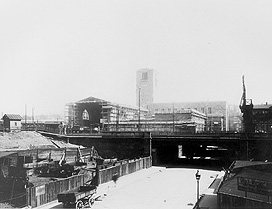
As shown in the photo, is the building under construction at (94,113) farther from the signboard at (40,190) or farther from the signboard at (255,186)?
the signboard at (255,186)

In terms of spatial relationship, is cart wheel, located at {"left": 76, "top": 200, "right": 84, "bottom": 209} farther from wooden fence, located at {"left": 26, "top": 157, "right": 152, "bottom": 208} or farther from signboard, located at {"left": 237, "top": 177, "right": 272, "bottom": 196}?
signboard, located at {"left": 237, "top": 177, "right": 272, "bottom": 196}

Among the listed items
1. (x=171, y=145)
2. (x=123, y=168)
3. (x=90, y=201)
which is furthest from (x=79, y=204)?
(x=171, y=145)

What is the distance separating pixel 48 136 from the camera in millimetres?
61406

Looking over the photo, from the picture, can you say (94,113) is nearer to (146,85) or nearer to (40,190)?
(40,190)

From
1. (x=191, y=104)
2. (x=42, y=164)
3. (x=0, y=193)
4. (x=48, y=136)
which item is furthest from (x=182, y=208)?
(x=191, y=104)

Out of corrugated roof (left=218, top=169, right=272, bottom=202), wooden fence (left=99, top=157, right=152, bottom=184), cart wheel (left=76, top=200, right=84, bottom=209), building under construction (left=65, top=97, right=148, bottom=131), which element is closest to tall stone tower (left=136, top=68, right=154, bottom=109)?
building under construction (left=65, top=97, right=148, bottom=131)

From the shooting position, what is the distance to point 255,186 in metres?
18.0

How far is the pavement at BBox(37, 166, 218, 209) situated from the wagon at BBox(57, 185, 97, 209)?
2.32 ft

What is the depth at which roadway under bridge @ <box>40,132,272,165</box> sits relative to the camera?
44594mm

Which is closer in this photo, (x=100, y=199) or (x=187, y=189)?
(x=100, y=199)

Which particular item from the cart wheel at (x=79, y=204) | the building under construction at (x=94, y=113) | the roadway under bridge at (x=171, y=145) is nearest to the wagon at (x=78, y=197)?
the cart wheel at (x=79, y=204)

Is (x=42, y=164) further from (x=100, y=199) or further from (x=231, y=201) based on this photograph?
(x=231, y=201)

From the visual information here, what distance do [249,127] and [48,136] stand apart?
3751cm

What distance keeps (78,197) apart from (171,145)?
33431mm
